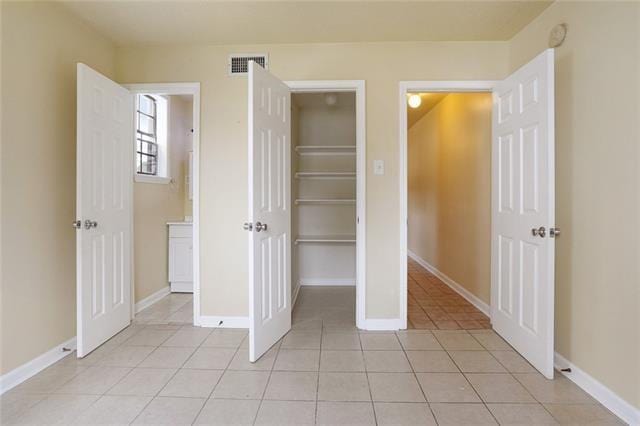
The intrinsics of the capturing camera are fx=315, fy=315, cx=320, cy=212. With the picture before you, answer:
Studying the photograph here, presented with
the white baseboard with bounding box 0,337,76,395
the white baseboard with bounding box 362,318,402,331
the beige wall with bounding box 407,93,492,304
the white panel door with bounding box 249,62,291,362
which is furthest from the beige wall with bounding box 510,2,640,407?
the white baseboard with bounding box 0,337,76,395

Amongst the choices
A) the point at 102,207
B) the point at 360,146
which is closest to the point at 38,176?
the point at 102,207

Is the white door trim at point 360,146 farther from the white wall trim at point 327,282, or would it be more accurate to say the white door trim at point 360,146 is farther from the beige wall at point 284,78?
the white wall trim at point 327,282

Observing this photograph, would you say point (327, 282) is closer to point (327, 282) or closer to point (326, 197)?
point (327, 282)

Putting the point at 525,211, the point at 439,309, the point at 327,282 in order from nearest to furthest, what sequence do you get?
the point at 525,211, the point at 439,309, the point at 327,282

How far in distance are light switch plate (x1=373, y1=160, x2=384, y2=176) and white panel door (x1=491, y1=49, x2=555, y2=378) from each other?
891 millimetres

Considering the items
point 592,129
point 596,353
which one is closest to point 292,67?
point 592,129

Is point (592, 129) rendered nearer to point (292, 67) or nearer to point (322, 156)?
point (292, 67)

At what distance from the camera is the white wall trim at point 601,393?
1.54 m

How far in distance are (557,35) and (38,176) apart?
137 inches

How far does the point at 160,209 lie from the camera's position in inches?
138

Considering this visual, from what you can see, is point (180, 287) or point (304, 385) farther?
point (180, 287)

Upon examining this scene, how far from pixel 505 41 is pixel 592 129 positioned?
Result: 1.24 meters

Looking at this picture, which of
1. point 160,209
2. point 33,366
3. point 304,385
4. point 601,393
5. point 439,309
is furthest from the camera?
A: point 160,209

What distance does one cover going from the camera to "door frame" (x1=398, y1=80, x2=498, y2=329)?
8.63 ft
